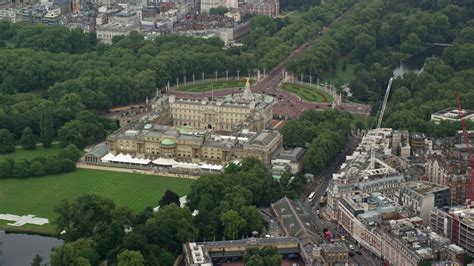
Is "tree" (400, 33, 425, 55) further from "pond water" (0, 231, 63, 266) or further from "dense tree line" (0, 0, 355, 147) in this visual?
"pond water" (0, 231, 63, 266)

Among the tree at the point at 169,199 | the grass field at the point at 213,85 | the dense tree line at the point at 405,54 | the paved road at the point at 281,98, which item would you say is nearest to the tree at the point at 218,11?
the dense tree line at the point at 405,54

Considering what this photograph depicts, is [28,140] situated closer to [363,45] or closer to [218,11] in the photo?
[363,45]

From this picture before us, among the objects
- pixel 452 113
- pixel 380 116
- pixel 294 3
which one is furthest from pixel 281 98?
pixel 294 3

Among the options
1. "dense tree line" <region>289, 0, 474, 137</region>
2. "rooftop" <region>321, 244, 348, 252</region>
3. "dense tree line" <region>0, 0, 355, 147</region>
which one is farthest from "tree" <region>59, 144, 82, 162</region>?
"rooftop" <region>321, 244, 348, 252</region>

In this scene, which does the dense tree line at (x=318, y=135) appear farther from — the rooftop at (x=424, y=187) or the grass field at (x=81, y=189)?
the grass field at (x=81, y=189)

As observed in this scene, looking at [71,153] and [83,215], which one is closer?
[83,215]
